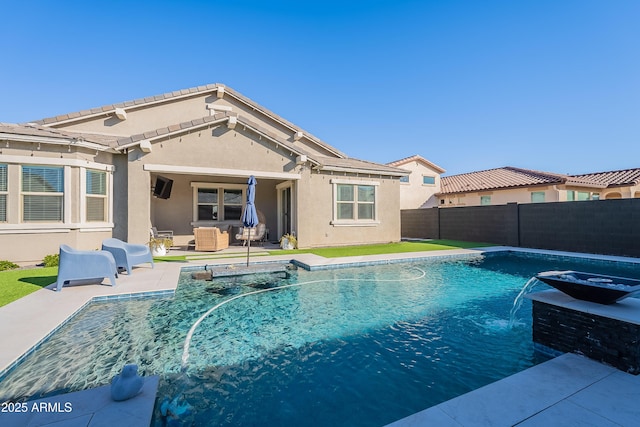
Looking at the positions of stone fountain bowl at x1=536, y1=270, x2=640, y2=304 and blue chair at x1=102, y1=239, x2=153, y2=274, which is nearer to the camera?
stone fountain bowl at x1=536, y1=270, x2=640, y2=304

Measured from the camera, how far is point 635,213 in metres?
11.9

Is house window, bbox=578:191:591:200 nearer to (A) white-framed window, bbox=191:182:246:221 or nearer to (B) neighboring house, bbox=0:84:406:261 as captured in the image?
(B) neighboring house, bbox=0:84:406:261

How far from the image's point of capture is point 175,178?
15383 mm

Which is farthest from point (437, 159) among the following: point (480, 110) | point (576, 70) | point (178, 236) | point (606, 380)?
point (606, 380)

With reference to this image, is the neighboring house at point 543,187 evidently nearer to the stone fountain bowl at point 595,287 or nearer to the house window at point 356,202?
the house window at point 356,202

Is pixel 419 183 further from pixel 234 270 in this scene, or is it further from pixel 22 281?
pixel 22 281

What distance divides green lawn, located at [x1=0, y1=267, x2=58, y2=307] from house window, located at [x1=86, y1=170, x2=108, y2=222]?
231 centimetres

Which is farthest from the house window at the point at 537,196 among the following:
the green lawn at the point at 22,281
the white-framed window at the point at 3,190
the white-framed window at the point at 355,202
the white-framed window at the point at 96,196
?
the white-framed window at the point at 3,190

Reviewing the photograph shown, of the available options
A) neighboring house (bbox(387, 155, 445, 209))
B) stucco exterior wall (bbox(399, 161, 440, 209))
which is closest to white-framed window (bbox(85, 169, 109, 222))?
neighboring house (bbox(387, 155, 445, 209))

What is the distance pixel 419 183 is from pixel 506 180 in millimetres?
7666

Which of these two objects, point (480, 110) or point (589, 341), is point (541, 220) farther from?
point (589, 341)

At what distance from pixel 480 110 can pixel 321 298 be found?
18857mm

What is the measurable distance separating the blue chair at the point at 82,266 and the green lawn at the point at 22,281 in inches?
28.6

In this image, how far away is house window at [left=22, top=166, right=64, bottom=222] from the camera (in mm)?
9672
